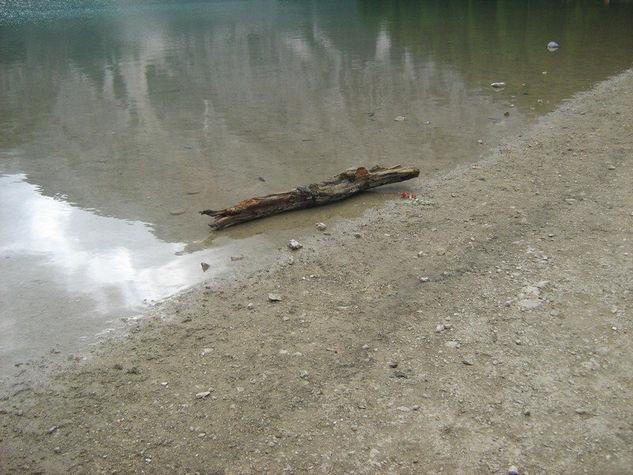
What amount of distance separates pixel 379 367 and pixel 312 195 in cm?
283

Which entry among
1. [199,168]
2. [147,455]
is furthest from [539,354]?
[199,168]

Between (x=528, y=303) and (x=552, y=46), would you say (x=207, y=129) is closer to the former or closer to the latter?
(x=528, y=303)

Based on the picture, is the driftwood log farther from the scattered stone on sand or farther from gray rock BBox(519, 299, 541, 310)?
gray rock BBox(519, 299, 541, 310)

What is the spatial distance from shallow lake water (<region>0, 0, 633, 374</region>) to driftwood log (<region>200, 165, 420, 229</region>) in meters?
0.15

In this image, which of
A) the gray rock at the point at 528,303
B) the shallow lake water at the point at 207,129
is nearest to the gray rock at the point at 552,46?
the shallow lake water at the point at 207,129

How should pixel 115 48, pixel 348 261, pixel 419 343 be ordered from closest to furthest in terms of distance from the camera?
pixel 419 343
pixel 348 261
pixel 115 48

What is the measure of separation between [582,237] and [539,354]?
1889 millimetres

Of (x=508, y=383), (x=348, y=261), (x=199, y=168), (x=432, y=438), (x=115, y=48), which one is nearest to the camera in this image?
(x=432, y=438)

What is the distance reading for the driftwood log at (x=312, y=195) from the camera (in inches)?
241

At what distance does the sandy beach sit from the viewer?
3.29 metres

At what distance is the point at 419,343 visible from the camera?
413cm

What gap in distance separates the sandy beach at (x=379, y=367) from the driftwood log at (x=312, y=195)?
55cm

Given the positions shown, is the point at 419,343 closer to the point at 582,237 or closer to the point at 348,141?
the point at 582,237

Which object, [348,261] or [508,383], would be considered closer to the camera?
[508,383]
